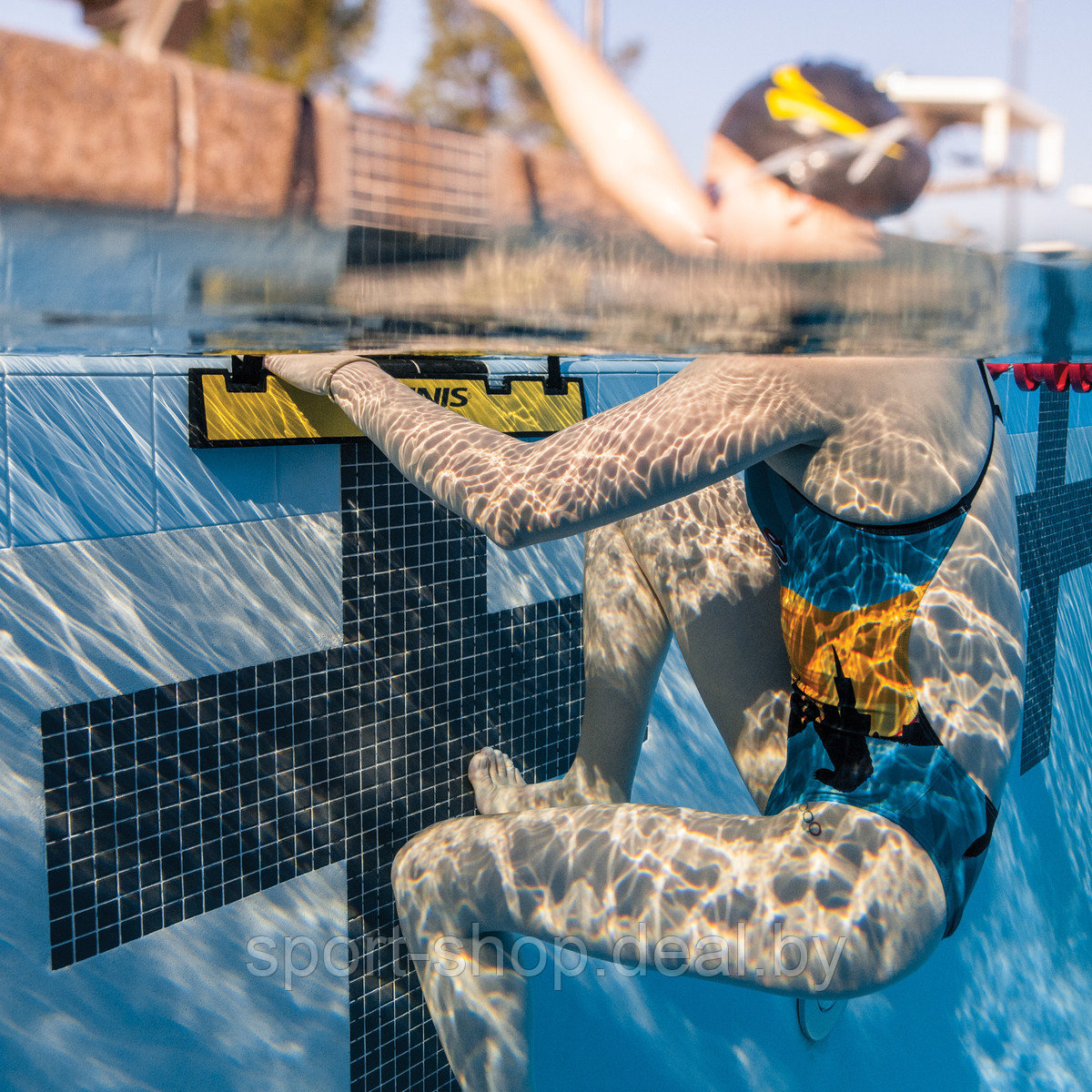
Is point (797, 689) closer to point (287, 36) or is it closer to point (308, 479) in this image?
point (308, 479)

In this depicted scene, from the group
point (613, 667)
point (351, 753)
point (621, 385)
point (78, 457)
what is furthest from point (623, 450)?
point (621, 385)

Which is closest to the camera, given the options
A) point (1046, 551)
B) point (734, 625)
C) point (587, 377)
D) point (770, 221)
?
point (770, 221)

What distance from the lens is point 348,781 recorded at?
2.00 m

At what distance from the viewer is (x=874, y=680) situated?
1.50 m

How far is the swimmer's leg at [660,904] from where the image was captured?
4.42ft

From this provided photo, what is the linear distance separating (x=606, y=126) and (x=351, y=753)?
1646mm

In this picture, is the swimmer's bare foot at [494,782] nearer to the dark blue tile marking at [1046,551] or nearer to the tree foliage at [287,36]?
the tree foliage at [287,36]

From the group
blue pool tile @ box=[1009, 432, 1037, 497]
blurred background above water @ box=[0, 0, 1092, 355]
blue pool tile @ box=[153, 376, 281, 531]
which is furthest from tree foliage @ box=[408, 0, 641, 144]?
blue pool tile @ box=[1009, 432, 1037, 497]

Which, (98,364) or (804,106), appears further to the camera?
(98,364)

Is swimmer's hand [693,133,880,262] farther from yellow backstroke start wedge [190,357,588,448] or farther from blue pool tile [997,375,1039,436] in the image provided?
blue pool tile [997,375,1039,436]

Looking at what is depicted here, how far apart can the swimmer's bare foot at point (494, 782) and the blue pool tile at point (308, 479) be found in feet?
2.38

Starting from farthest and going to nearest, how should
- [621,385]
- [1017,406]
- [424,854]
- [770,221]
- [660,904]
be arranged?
[1017,406] → [621,385] → [424,854] → [660,904] → [770,221]

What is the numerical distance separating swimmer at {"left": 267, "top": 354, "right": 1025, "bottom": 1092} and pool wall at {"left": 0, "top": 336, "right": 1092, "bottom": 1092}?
13.5 inches

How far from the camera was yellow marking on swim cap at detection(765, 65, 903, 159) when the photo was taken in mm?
558
